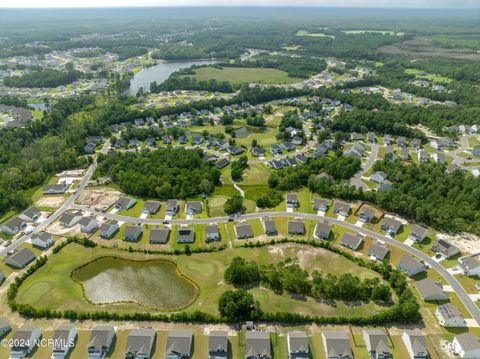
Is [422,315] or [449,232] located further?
[449,232]

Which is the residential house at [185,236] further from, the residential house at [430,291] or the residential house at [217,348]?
the residential house at [430,291]

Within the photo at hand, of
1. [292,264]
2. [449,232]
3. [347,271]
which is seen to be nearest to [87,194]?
[292,264]

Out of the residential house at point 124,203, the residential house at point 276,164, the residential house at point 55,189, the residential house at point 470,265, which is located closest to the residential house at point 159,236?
the residential house at point 124,203

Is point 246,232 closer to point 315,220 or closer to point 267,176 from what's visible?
point 315,220

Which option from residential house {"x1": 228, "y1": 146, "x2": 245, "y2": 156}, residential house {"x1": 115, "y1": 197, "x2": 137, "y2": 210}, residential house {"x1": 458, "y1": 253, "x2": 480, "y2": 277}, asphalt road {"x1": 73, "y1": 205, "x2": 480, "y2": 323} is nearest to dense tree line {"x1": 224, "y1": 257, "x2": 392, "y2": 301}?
asphalt road {"x1": 73, "y1": 205, "x2": 480, "y2": 323}

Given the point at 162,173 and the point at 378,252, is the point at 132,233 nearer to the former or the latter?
the point at 162,173

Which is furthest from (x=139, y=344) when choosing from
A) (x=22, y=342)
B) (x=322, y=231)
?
(x=322, y=231)

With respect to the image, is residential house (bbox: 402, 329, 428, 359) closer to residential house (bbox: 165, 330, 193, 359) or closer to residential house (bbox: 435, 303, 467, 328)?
residential house (bbox: 435, 303, 467, 328)
